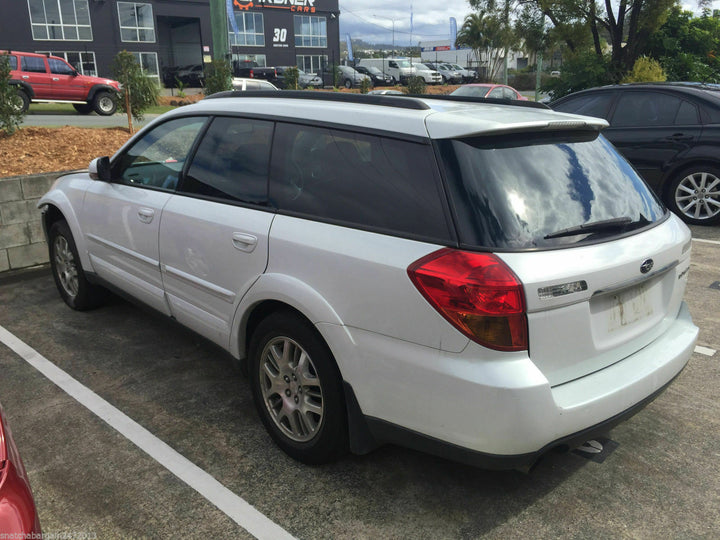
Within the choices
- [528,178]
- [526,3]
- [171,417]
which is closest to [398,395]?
[528,178]

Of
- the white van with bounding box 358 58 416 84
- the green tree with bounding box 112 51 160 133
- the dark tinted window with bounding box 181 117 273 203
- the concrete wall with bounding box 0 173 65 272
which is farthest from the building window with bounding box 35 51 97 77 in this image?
the dark tinted window with bounding box 181 117 273 203

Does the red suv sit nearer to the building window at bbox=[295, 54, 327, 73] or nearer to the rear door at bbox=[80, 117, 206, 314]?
the rear door at bbox=[80, 117, 206, 314]

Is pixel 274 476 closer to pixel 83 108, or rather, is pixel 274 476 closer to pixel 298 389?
pixel 298 389

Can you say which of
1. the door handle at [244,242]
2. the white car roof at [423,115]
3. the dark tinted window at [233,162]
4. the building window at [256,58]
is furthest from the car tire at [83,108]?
the building window at [256,58]

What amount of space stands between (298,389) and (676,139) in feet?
21.1

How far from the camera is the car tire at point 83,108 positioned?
2205 centimetres

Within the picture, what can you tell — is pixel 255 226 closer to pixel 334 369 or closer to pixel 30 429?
pixel 334 369

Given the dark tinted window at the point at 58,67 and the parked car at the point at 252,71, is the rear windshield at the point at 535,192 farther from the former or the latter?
the parked car at the point at 252,71

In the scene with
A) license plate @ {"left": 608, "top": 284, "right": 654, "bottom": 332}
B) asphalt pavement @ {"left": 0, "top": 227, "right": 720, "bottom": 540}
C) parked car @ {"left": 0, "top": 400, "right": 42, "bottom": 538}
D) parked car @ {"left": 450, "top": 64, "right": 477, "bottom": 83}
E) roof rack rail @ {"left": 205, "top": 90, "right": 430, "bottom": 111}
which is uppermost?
parked car @ {"left": 450, "top": 64, "right": 477, "bottom": 83}

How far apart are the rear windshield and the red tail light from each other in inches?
3.9

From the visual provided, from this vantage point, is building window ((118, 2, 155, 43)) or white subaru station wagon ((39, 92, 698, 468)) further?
building window ((118, 2, 155, 43))

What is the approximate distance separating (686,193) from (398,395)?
6.47 m

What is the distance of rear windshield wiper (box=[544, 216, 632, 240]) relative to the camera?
2.41 meters

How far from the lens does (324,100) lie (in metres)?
3.04
